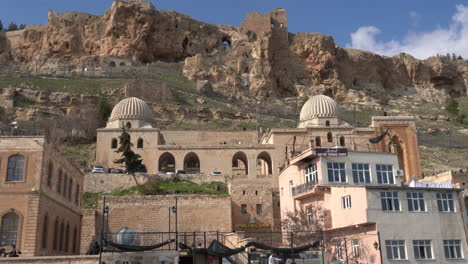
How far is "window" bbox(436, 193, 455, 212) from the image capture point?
1160 inches

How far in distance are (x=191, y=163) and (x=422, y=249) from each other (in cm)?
3209

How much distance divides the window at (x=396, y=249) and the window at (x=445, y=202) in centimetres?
368

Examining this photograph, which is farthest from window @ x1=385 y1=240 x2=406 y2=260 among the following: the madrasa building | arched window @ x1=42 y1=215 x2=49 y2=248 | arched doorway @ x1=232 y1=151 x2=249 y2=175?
arched doorway @ x1=232 y1=151 x2=249 y2=175

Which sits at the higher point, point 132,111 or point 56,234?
point 132,111

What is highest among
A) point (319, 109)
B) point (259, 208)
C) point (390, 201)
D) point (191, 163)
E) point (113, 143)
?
point (319, 109)

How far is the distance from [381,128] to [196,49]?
5349cm

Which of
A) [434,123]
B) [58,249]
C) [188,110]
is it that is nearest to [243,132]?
[188,110]

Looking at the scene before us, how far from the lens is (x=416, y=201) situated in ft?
95.6

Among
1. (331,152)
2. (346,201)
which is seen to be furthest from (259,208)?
(346,201)

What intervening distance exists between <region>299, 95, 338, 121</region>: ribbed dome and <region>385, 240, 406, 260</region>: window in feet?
90.0

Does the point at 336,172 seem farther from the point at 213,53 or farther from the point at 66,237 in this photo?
the point at 213,53

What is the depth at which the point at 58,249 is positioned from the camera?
27.8 metres

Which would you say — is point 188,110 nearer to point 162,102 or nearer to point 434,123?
point 162,102

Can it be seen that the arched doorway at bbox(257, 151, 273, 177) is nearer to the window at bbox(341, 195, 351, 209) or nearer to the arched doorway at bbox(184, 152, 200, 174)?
the arched doorway at bbox(184, 152, 200, 174)
